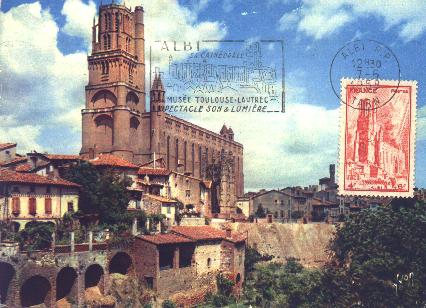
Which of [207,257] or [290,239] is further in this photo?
[290,239]

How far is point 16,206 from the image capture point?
3400 cm

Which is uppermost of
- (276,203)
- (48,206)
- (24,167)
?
(24,167)

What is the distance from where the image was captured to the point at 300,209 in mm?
73562

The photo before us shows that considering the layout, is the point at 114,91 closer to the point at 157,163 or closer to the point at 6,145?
the point at 157,163

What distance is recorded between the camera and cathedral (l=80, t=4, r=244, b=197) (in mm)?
64438

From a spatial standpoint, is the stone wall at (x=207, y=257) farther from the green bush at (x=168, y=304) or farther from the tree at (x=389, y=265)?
the tree at (x=389, y=265)

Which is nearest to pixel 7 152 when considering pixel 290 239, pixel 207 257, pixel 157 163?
pixel 207 257

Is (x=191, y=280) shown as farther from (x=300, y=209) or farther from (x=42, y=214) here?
(x=300, y=209)

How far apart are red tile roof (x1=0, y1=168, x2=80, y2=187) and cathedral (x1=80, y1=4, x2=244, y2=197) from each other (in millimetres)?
23176

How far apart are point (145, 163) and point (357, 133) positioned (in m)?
45.6

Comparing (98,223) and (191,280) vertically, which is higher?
(98,223)

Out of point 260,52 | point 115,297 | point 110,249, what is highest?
point 260,52

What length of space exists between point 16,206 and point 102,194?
6597mm

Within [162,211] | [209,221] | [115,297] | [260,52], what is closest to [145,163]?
[209,221]
